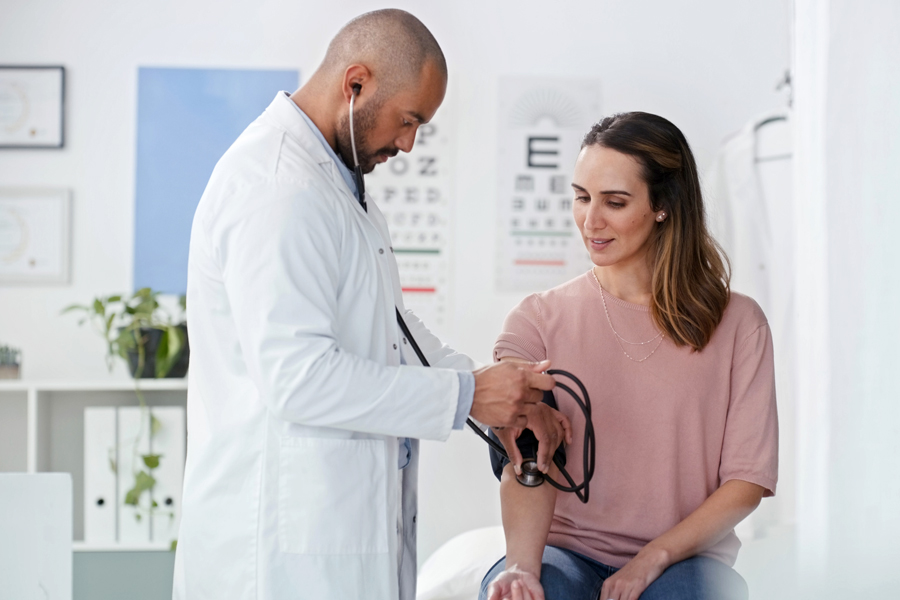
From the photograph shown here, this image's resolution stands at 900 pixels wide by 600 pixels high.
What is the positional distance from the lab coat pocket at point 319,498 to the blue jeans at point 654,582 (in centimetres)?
27

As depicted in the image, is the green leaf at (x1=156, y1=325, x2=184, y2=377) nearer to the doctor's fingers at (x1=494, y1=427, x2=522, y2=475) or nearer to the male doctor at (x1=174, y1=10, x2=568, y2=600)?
the male doctor at (x1=174, y1=10, x2=568, y2=600)

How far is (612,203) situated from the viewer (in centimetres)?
134

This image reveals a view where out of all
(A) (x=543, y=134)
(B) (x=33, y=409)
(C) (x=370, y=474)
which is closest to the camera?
(C) (x=370, y=474)

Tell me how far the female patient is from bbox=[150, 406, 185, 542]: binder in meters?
1.34

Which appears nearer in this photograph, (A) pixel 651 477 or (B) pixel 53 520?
(B) pixel 53 520

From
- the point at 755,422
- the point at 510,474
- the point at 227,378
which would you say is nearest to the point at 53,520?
the point at 227,378

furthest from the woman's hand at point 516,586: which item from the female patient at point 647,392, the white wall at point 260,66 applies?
the white wall at point 260,66

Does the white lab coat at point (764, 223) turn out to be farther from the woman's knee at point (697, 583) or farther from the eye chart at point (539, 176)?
the woman's knee at point (697, 583)

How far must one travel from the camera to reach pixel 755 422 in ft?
4.13

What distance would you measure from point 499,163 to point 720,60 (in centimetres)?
75

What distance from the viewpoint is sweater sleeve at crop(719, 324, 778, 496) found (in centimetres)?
124

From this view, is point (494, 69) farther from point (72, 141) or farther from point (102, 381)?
point (102, 381)

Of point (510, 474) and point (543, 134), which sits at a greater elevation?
point (543, 134)

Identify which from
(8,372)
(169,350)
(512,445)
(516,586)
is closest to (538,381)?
(512,445)
